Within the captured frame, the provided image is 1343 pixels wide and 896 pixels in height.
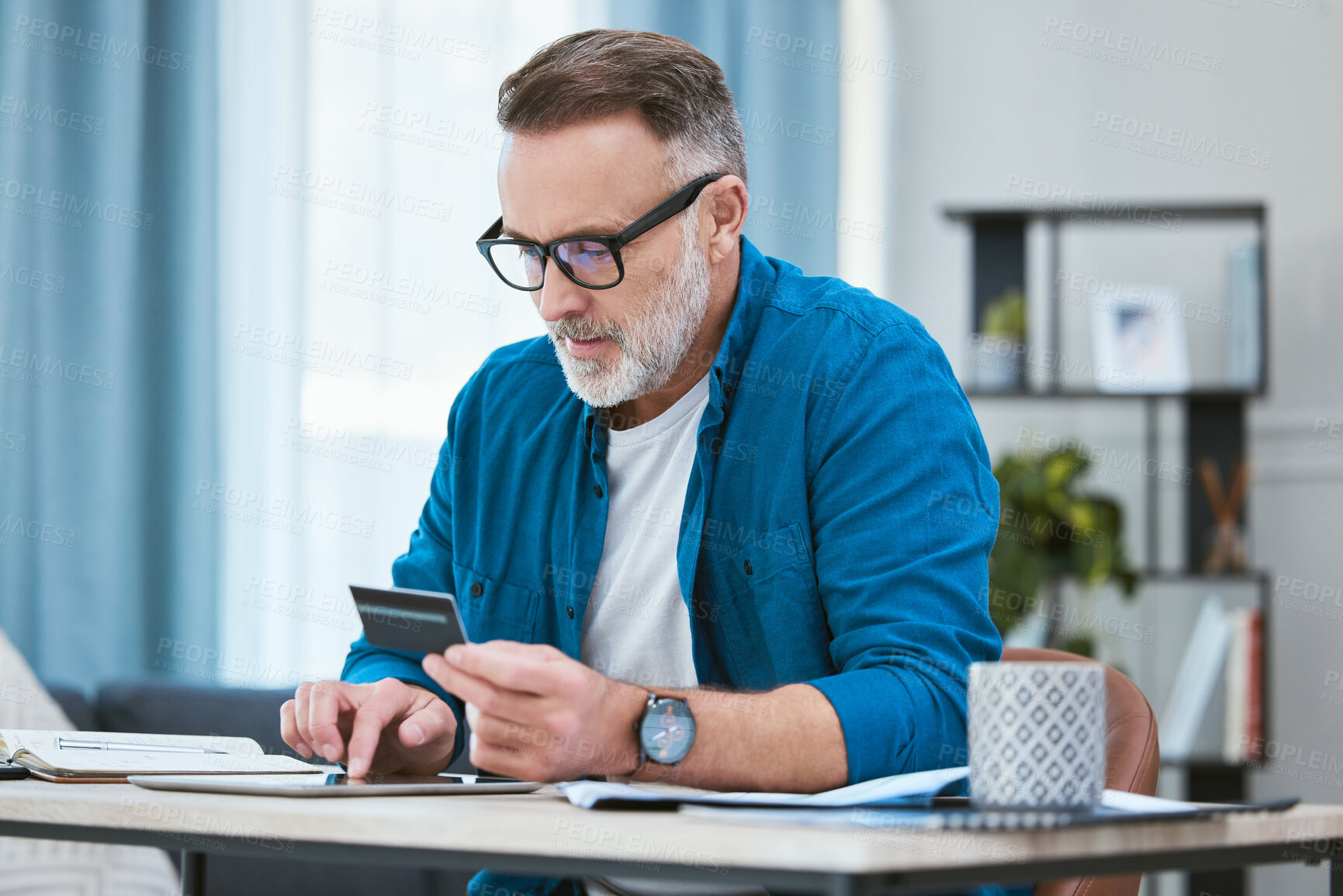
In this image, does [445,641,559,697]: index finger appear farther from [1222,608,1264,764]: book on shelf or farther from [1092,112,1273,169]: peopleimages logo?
[1092,112,1273,169]: peopleimages logo

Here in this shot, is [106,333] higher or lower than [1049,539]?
higher

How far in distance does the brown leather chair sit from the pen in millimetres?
725

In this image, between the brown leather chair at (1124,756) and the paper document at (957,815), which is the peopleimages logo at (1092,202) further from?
the paper document at (957,815)

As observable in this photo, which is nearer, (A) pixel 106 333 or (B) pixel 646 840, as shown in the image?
(B) pixel 646 840

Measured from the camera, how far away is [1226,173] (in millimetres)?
3566

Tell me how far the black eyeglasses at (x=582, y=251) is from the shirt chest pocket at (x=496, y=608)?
338 mm

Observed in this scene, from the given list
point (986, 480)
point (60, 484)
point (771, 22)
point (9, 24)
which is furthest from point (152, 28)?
point (986, 480)

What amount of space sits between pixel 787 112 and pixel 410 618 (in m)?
3.19

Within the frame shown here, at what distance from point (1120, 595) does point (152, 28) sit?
2.79 m

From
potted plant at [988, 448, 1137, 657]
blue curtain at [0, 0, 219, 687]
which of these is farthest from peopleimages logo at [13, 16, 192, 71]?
potted plant at [988, 448, 1137, 657]

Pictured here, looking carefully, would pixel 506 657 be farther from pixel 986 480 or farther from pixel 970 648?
pixel 986 480

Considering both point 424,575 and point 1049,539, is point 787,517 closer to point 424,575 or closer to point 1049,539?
point 424,575

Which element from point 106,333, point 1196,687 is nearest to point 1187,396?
point 1196,687

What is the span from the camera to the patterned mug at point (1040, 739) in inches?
28.5
